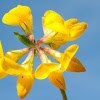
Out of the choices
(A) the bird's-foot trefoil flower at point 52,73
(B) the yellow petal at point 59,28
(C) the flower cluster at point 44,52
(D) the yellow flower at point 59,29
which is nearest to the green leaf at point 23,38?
(C) the flower cluster at point 44,52

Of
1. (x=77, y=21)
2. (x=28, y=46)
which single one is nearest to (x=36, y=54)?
(x=28, y=46)

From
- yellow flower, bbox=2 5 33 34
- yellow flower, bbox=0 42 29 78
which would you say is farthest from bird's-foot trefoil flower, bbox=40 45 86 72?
Result: yellow flower, bbox=2 5 33 34

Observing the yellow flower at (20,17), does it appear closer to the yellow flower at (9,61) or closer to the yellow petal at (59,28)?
the yellow flower at (9,61)

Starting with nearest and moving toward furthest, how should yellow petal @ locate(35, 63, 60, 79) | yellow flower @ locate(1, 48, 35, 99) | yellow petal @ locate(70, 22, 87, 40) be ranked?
yellow petal @ locate(35, 63, 60, 79), yellow flower @ locate(1, 48, 35, 99), yellow petal @ locate(70, 22, 87, 40)

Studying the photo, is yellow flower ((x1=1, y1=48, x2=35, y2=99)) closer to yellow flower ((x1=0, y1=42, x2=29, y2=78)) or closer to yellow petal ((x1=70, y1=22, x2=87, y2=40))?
yellow flower ((x1=0, y1=42, x2=29, y2=78))

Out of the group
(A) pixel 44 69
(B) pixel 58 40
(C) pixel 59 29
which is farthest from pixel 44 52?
(A) pixel 44 69

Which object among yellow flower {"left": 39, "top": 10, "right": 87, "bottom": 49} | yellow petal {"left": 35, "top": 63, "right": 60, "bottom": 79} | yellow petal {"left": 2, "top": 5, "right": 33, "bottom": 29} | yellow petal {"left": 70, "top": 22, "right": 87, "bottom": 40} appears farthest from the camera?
yellow petal {"left": 2, "top": 5, "right": 33, "bottom": 29}
